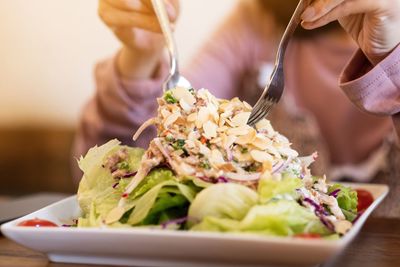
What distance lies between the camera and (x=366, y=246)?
0.84m

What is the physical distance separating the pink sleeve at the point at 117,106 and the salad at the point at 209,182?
2.25 feet

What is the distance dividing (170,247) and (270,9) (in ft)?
4.31

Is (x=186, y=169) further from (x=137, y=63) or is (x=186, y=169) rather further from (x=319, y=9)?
(x=137, y=63)

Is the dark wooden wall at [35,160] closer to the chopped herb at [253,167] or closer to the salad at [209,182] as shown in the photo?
the salad at [209,182]

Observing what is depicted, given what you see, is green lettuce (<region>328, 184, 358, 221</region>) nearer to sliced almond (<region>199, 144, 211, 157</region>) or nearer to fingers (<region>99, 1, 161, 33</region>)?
sliced almond (<region>199, 144, 211, 157</region>)

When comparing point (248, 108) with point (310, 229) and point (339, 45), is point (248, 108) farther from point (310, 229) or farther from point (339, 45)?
point (339, 45)

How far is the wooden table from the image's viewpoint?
74 cm

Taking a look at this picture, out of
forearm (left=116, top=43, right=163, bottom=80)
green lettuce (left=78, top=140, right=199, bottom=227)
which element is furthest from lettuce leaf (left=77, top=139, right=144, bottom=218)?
forearm (left=116, top=43, right=163, bottom=80)

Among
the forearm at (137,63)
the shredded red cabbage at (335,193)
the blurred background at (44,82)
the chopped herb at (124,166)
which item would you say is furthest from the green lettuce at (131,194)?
the blurred background at (44,82)

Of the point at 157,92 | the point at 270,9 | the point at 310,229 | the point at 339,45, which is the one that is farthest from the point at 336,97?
the point at 310,229

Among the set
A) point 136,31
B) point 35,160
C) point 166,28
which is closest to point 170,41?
point 166,28

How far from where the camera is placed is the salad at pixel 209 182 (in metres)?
0.68

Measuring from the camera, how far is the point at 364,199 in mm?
1002

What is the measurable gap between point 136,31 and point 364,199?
60 centimetres
